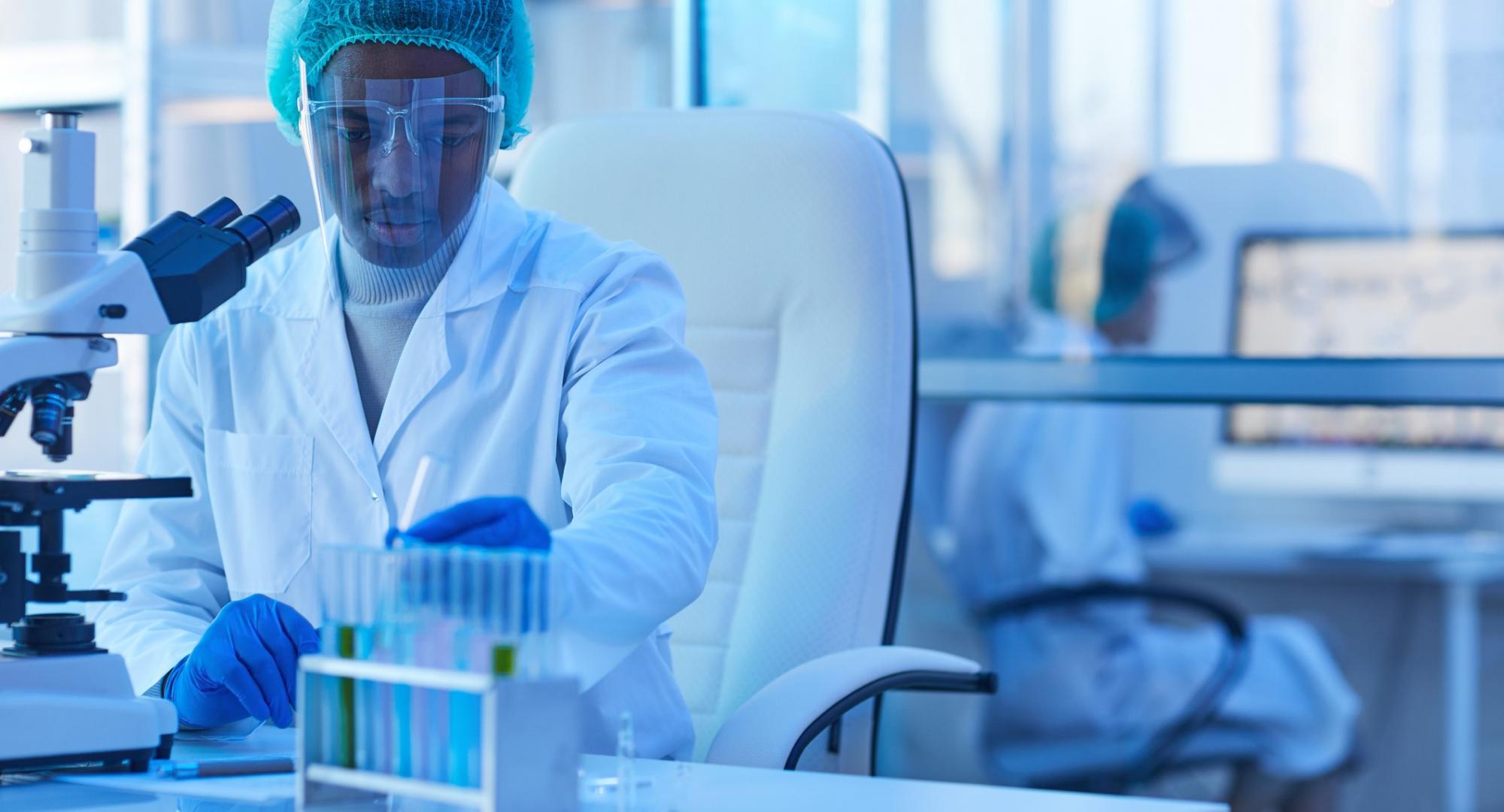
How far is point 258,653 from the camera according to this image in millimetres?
1067

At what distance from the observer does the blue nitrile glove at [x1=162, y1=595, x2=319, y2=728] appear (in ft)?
3.51

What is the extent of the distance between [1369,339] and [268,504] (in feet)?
9.00

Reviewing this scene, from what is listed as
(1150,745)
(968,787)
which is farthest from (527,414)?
(1150,745)

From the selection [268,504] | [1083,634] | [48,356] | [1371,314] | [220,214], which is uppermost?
[1371,314]

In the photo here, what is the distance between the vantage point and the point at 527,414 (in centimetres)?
135

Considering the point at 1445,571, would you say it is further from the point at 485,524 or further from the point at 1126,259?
the point at 485,524

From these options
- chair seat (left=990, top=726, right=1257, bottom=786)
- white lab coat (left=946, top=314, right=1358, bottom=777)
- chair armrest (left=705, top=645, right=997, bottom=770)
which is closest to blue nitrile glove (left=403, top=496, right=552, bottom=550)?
chair armrest (left=705, top=645, right=997, bottom=770)

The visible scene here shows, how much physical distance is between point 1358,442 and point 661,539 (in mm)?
2982

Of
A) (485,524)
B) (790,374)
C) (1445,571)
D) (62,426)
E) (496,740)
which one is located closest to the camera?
(496,740)

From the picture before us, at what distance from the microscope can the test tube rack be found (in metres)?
0.22

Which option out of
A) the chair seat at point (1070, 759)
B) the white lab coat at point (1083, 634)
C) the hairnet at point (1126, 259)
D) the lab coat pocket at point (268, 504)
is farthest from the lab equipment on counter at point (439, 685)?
the hairnet at point (1126, 259)

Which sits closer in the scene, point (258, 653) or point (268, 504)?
point (258, 653)

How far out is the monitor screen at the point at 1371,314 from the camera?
3312mm

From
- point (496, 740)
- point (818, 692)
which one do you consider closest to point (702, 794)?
point (496, 740)
